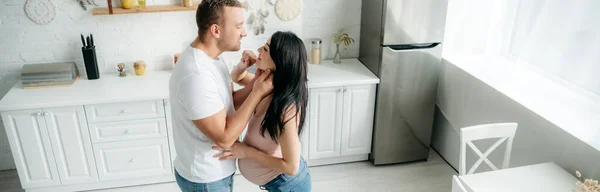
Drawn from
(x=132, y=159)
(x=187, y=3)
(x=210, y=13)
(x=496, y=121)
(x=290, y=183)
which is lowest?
(x=132, y=159)

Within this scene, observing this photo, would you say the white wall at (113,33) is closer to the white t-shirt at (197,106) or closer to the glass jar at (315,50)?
the glass jar at (315,50)

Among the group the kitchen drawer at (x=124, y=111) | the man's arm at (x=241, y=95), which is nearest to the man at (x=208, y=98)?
the man's arm at (x=241, y=95)

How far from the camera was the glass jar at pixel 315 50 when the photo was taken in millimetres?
3520

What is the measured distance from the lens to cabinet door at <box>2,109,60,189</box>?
9.46 feet

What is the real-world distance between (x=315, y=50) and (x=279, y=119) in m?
1.91

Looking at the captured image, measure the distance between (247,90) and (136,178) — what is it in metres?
1.74

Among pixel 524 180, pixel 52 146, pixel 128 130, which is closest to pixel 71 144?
pixel 52 146

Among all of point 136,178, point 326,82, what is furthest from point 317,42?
point 136,178

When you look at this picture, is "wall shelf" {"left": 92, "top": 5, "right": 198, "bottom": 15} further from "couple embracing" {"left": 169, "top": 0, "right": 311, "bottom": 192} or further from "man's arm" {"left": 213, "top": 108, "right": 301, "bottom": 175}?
"man's arm" {"left": 213, "top": 108, "right": 301, "bottom": 175}

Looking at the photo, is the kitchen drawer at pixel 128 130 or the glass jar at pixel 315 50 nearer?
the kitchen drawer at pixel 128 130

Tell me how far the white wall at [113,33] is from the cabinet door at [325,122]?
0.59m

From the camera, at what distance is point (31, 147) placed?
117 inches

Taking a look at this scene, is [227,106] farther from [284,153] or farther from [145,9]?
[145,9]

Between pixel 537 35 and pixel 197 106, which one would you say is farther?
pixel 537 35
